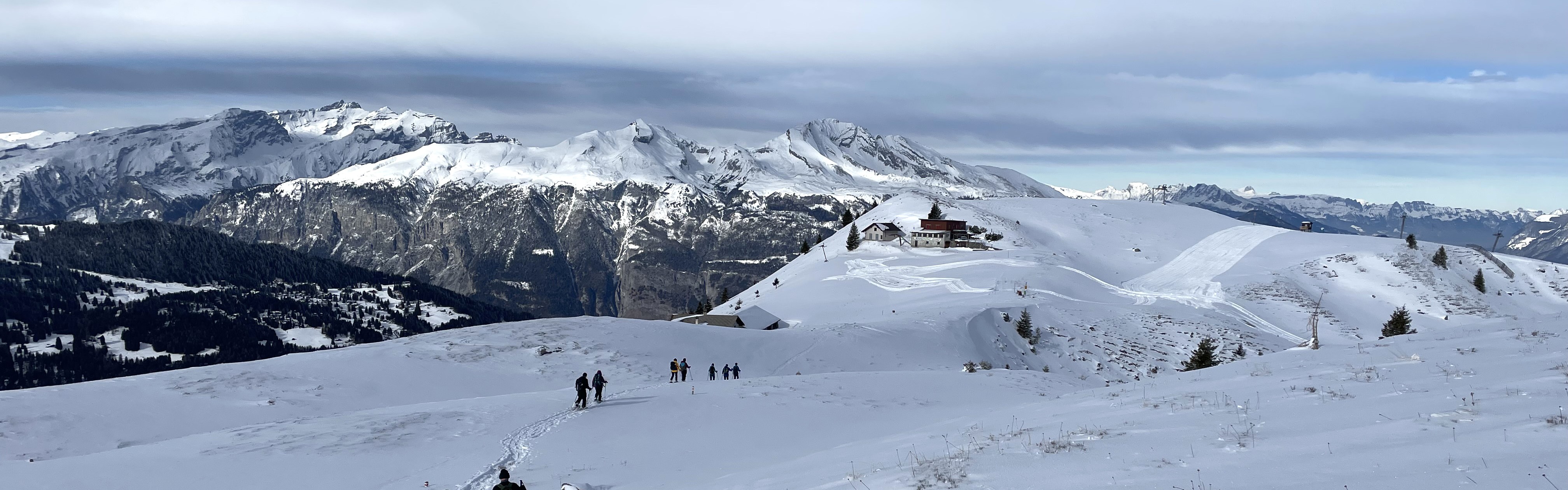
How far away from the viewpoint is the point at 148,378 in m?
35.3

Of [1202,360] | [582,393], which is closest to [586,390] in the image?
[582,393]

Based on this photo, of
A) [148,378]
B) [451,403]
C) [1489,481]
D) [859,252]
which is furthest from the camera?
[859,252]

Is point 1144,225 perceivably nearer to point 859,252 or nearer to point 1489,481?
point 859,252

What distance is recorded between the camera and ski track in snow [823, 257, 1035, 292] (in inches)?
3716

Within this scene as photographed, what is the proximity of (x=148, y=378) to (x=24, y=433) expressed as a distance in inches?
327

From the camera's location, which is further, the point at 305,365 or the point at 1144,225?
the point at 1144,225

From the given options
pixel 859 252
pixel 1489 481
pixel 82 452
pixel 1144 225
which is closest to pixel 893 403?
pixel 1489 481

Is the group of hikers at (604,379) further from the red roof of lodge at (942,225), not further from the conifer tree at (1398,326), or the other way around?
the red roof of lodge at (942,225)

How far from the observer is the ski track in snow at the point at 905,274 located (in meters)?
94.4

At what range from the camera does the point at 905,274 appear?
345ft

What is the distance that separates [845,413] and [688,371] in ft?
49.7

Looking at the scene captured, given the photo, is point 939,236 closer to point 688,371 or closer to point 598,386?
point 688,371

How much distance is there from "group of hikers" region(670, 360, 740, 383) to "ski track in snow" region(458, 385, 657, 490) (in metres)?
8.59

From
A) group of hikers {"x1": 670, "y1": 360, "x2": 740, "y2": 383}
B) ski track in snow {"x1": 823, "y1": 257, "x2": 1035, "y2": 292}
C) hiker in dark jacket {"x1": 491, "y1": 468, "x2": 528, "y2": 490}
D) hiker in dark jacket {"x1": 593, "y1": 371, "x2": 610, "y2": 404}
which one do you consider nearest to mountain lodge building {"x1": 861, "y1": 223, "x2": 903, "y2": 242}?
ski track in snow {"x1": 823, "y1": 257, "x2": 1035, "y2": 292}
